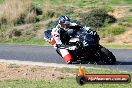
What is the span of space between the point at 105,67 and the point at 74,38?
5.41ft

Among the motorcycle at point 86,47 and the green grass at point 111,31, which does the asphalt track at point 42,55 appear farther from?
the green grass at point 111,31

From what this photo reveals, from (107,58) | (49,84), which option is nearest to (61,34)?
(107,58)

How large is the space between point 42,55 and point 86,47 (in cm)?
315

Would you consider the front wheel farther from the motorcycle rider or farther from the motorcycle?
the motorcycle rider

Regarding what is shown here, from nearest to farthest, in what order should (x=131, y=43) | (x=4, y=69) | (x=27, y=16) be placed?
(x=4, y=69), (x=131, y=43), (x=27, y=16)

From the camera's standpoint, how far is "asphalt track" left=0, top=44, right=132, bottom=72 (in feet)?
56.5

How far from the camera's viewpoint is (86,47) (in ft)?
56.7

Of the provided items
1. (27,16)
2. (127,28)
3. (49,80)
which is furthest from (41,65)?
(27,16)

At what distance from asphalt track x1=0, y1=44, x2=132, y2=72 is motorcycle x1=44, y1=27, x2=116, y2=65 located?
51 cm

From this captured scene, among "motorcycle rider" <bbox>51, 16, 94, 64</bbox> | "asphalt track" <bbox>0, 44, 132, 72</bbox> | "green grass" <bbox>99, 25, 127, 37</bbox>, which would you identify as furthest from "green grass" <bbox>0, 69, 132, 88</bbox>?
"green grass" <bbox>99, 25, 127, 37</bbox>

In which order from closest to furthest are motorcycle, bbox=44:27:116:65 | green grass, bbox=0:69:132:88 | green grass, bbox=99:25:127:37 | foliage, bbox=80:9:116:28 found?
1. green grass, bbox=0:69:132:88
2. motorcycle, bbox=44:27:116:65
3. green grass, bbox=99:25:127:37
4. foliage, bbox=80:9:116:28

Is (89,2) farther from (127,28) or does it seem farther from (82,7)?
(127,28)

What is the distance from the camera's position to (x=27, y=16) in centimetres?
3112

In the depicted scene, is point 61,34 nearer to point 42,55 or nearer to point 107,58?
point 107,58
